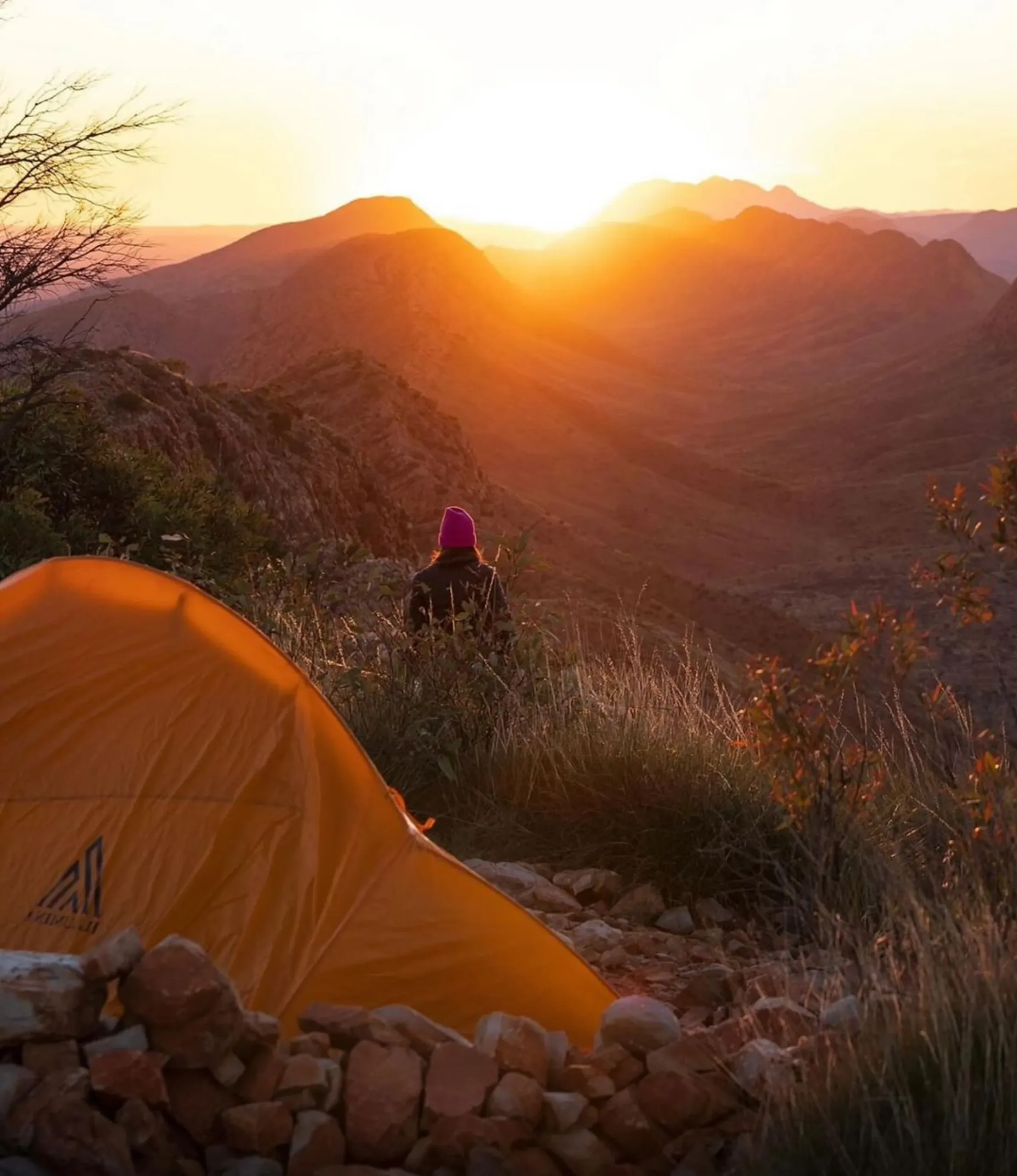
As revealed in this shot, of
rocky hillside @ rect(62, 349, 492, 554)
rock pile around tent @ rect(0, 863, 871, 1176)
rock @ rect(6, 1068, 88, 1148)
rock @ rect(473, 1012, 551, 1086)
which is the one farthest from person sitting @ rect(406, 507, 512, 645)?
rocky hillside @ rect(62, 349, 492, 554)

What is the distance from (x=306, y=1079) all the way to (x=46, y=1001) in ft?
2.02

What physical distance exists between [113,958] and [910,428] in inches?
2347

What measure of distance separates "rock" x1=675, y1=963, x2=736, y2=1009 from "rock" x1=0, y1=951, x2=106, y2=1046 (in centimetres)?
172

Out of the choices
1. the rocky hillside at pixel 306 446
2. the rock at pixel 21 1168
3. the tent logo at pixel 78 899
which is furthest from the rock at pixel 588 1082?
the rocky hillside at pixel 306 446

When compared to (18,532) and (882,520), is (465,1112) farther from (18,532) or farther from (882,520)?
(882,520)

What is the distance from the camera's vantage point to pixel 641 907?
490 centimetres

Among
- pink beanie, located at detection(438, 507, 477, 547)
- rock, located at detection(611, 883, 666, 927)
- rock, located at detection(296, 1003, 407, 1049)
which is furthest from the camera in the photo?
pink beanie, located at detection(438, 507, 477, 547)

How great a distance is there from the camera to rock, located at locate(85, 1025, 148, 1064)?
2920mm

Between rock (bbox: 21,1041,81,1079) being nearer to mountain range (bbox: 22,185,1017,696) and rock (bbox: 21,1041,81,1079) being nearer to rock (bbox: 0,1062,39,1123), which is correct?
rock (bbox: 0,1062,39,1123)

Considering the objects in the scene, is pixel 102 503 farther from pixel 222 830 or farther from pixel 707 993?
pixel 707 993

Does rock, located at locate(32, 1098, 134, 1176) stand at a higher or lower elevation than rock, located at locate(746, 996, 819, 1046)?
higher

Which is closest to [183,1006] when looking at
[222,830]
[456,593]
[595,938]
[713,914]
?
[222,830]

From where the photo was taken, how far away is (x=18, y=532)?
9.34 m

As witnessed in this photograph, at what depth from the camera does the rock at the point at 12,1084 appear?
2.87 meters
